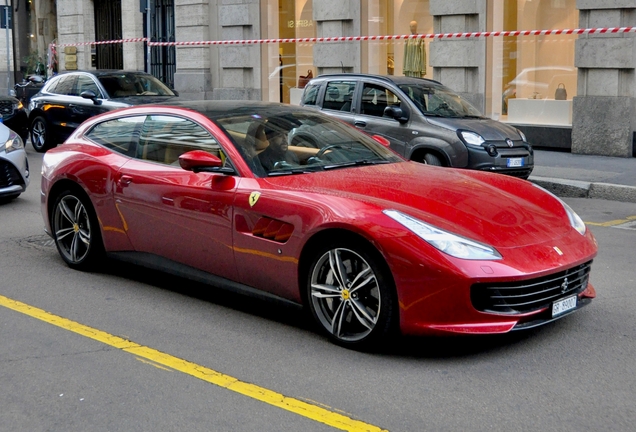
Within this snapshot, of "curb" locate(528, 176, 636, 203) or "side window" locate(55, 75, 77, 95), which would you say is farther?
"side window" locate(55, 75, 77, 95)

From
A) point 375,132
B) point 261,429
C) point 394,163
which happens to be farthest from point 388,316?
point 375,132

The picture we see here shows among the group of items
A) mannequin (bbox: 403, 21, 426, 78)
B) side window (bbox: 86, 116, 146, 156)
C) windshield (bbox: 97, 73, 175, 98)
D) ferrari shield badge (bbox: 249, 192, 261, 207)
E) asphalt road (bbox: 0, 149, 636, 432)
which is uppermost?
mannequin (bbox: 403, 21, 426, 78)

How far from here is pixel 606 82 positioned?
51.8ft

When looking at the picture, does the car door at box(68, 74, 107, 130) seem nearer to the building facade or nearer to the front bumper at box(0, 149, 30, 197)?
the building facade

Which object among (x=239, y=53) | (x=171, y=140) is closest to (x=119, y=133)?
(x=171, y=140)

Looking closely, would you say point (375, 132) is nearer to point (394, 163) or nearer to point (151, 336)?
point (394, 163)

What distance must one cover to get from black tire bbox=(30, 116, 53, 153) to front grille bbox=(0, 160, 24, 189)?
7.07 m

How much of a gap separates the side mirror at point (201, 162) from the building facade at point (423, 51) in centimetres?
1090

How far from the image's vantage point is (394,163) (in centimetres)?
673

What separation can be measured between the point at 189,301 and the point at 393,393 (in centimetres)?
236

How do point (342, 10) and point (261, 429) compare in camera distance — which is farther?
point (342, 10)

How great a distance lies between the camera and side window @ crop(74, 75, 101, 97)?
1716 centimetres

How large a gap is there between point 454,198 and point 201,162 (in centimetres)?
166

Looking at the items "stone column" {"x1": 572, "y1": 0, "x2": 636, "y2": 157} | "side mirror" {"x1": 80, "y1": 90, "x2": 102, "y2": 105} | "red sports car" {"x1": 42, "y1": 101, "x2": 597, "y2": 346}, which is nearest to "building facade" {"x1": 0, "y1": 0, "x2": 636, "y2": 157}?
"stone column" {"x1": 572, "y1": 0, "x2": 636, "y2": 157}
